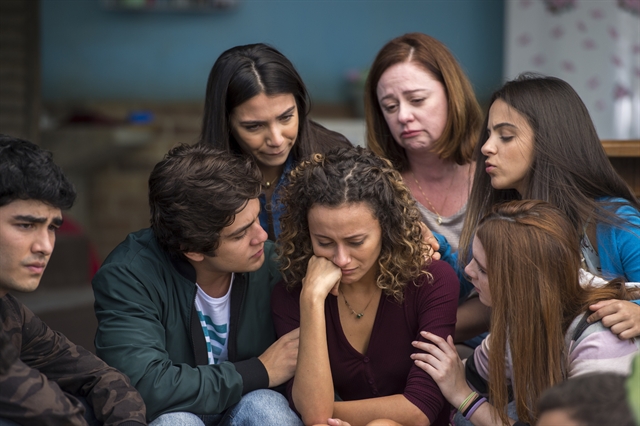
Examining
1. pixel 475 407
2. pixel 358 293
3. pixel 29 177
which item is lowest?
pixel 475 407

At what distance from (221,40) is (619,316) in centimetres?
486

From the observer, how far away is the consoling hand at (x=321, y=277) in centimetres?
227

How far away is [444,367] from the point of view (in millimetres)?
2279

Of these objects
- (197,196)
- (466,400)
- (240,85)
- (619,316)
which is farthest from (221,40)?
(619,316)

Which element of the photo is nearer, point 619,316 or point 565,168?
point 619,316

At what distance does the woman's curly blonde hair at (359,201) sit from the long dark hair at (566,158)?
0.42m

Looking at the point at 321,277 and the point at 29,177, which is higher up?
the point at 29,177

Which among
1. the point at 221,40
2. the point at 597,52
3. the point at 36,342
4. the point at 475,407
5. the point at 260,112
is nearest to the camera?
the point at 36,342

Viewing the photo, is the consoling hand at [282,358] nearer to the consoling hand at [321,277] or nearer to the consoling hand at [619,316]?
the consoling hand at [321,277]

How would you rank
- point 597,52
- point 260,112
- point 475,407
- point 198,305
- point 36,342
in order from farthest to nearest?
1. point 597,52
2. point 260,112
3. point 198,305
4. point 475,407
5. point 36,342

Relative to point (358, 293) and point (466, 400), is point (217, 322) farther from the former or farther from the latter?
point (466, 400)

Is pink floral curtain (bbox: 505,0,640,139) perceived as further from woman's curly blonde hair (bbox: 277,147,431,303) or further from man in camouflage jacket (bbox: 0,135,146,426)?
man in camouflage jacket (bbox: 0,135,146,426)

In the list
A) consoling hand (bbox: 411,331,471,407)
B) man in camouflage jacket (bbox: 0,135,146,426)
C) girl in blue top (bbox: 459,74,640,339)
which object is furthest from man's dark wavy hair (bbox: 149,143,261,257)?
girl in blue top (bbox: 459,74,640,339)

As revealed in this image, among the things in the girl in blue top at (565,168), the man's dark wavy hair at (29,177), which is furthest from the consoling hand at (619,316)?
the man's dark wavy hair at (29,177)
